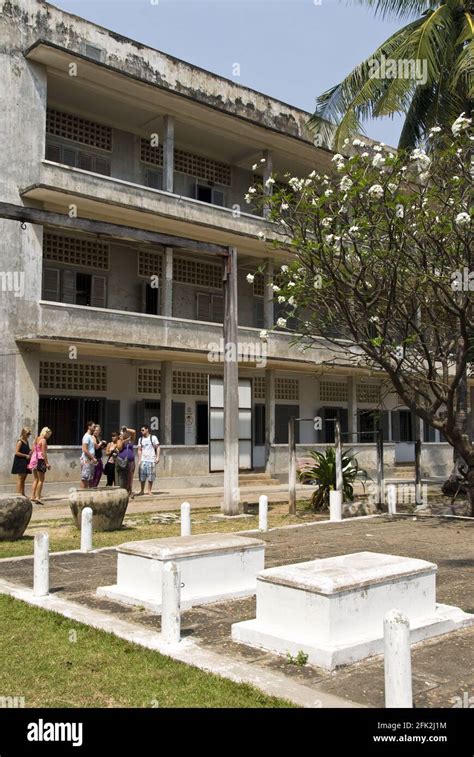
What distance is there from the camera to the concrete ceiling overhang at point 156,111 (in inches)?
766

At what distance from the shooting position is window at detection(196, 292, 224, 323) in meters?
24.7

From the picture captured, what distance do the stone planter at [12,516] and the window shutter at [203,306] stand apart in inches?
568

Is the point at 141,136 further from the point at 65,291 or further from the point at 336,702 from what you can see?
the point at 336,702

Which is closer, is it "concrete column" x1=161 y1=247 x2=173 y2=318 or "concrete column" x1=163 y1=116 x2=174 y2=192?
"concrete column" x1=161 y1=247 x2=173 y2=318

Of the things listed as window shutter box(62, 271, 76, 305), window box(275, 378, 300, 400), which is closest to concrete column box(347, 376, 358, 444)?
window box(275, 378, 300, 400)

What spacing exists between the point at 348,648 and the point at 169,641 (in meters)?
1.43

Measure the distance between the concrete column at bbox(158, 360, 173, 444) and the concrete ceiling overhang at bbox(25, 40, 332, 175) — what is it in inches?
301

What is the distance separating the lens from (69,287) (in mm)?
21141

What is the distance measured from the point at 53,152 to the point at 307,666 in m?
18.9

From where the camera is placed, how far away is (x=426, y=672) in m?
5.12

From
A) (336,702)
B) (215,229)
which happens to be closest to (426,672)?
(336,702)

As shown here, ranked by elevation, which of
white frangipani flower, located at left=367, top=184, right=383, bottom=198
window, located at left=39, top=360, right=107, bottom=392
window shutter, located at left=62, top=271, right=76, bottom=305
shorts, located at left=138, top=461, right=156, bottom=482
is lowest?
shorts, located at left=138, top=461, right=156, bottom=482

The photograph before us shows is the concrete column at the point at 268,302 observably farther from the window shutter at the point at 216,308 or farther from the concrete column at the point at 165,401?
the concrete column at the point at 165,401

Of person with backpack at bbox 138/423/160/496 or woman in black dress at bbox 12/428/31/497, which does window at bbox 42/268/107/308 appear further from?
woman in black dress at bbox 12/428/31/497
